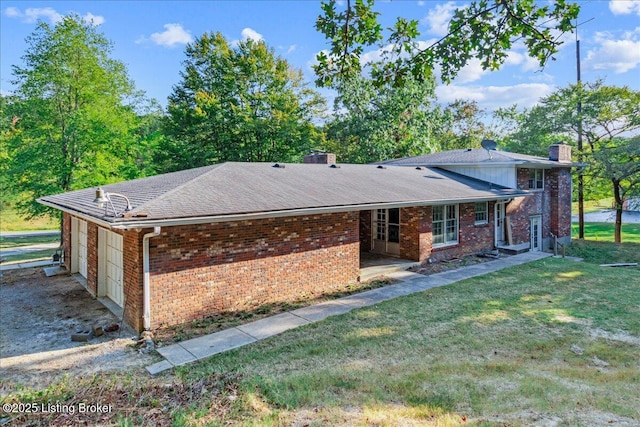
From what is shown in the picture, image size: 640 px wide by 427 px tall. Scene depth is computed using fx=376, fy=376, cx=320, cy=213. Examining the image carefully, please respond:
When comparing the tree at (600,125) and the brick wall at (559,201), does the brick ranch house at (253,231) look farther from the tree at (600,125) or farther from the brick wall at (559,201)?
the tree at (600,125)

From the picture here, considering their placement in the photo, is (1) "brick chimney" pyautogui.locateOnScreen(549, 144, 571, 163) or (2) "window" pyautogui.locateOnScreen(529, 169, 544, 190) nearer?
(2) "window" pyautogui.locateOnScreen(529, 169, 544, 190)

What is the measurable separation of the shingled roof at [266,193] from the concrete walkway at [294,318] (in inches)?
83.6

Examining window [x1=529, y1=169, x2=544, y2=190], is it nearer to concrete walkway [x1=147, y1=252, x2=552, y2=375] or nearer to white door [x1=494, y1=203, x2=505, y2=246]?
white door [x1=494, y1=203, x2=505, y2=246]

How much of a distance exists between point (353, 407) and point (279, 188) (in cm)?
643

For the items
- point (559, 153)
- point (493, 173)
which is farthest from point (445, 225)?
point (559, 153)

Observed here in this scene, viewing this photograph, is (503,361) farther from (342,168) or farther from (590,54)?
(590,54)

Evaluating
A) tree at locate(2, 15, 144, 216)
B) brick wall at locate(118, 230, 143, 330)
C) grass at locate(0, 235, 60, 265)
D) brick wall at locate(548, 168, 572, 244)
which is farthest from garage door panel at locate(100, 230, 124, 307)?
A: brick wall at locate(548, 168, 572, 244)

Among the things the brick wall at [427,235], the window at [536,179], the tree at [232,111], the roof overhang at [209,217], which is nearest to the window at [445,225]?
the brick wall at [427,235]

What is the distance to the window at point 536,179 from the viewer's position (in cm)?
1744

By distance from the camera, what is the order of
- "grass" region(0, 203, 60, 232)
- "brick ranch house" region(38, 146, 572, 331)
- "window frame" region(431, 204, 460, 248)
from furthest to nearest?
"grass" region(0, 203, 60, 232), "window frame" region(431, 204, 460, 248), "brick ranch house" region(38, 146, 572, 331)

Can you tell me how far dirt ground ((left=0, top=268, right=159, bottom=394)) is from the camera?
5.52 metres

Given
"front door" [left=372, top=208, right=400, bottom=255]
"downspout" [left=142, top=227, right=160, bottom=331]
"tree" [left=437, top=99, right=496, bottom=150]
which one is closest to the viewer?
"downspout" [left=142, top=227, right=160, bottom=331]

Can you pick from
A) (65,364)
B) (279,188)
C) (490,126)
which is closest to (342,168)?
(279,188)

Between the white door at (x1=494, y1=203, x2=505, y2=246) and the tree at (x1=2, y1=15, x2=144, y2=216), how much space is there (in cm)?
1733
